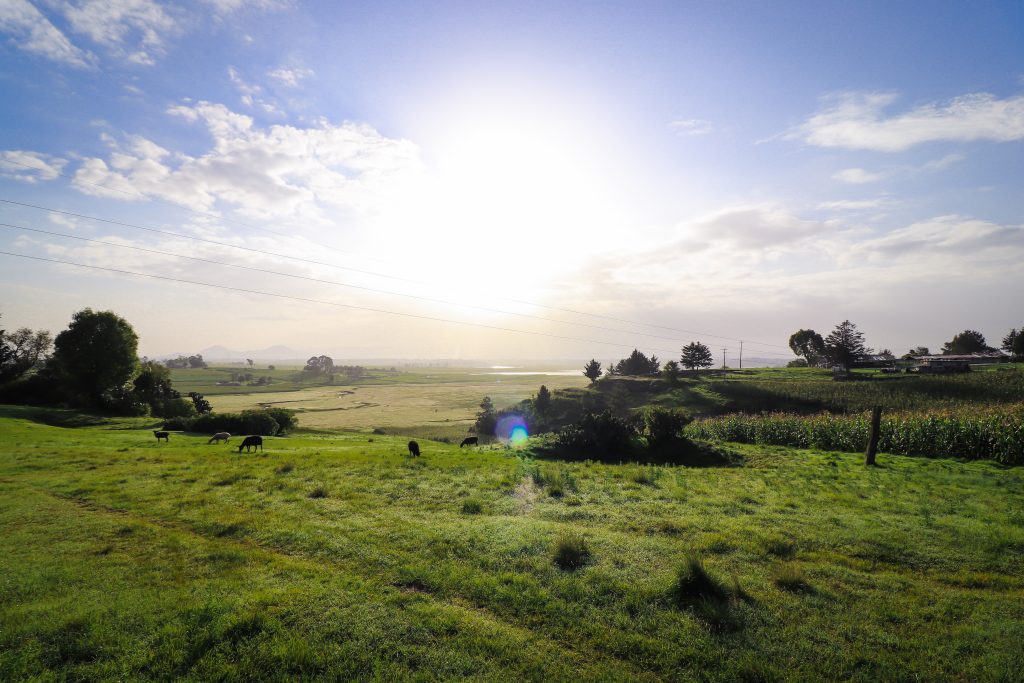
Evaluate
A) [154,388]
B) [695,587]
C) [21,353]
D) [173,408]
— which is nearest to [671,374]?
[695,587]

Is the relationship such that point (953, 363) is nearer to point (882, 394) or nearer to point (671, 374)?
point (882, 394)

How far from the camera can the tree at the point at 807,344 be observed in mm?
140125

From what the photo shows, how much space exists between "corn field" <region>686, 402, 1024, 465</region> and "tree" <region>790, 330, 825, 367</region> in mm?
125052

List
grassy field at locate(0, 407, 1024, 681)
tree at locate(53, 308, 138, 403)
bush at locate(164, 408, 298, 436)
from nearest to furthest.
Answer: grassy field at locate(0, 407, 1024, 681), bush at locate(164, 408, 298, 436), tree at locate(53, 308, 138, 403)

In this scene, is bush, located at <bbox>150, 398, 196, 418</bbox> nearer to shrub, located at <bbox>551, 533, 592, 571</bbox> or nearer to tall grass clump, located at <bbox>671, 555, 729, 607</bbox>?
shrub, located at <bbox>551, 533, 592, 571</bbox>

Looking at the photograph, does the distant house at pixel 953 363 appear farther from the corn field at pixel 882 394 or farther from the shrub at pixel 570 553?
the shrub at pixel 570 553

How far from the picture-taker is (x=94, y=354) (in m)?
62.2

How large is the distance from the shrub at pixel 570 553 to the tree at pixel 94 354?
265 ft

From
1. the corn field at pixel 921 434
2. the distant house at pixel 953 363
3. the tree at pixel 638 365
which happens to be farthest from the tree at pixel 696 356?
the corn field at pixel 921 434

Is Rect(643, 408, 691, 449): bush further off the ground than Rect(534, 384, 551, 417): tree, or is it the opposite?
Rect(643, 408, 691, 449): bush

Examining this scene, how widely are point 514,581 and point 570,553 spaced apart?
5.99ft

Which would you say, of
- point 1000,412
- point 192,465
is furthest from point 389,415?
point 1000,412

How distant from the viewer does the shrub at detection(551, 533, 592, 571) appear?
10.7 m

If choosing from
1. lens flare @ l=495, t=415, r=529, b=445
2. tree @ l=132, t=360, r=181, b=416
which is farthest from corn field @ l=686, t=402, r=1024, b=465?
tree @ l=132, t=360, r=181, b=416
